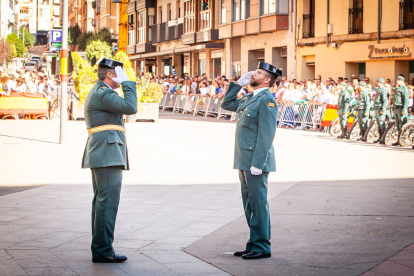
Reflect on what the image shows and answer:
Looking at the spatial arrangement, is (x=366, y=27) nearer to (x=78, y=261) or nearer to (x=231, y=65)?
(x=231, y=65)

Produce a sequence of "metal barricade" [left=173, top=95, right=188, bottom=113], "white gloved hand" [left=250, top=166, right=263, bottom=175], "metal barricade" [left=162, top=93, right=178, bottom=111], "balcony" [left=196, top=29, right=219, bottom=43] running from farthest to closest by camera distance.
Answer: "balcony" [left=196, top=29, right=219, bottom=43] < "metal barricade" [left=162, top=93, right=178, bottom=111] < "metal barricade" [left=173, top=95, right=188, bottom=113] < "white gloved hand" [left=250, top=166, right=263, bottom=175]

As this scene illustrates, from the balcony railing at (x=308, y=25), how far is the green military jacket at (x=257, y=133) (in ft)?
91.4

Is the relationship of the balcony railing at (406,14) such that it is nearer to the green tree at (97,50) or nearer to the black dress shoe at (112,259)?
the black dress shoe at (112,259)

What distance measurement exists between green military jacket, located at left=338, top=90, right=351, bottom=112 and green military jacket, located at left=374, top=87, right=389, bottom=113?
1220 millimetres

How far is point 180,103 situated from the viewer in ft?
115

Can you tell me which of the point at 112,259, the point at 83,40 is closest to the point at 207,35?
the point at 112,259

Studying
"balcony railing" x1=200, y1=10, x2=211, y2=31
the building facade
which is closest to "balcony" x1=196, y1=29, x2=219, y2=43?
the building facade

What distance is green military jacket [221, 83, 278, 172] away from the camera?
6.24 meters

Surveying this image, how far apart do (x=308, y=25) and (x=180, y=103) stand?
7.33 metres

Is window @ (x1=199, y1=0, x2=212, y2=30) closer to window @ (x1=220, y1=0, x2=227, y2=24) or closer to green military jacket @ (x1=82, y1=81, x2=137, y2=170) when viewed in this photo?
window @ (x1=220, y1=0, x2=227, y2=24)

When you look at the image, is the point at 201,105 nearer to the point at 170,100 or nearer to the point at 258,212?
the point at 170,100

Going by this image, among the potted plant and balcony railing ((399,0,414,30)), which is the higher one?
balcony railing ((399,0,414,30))

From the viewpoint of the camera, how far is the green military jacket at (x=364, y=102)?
19953 millimetres

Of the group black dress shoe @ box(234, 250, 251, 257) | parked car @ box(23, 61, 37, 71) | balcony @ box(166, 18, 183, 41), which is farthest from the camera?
parked car @ box(23, 61, 37, 71)
